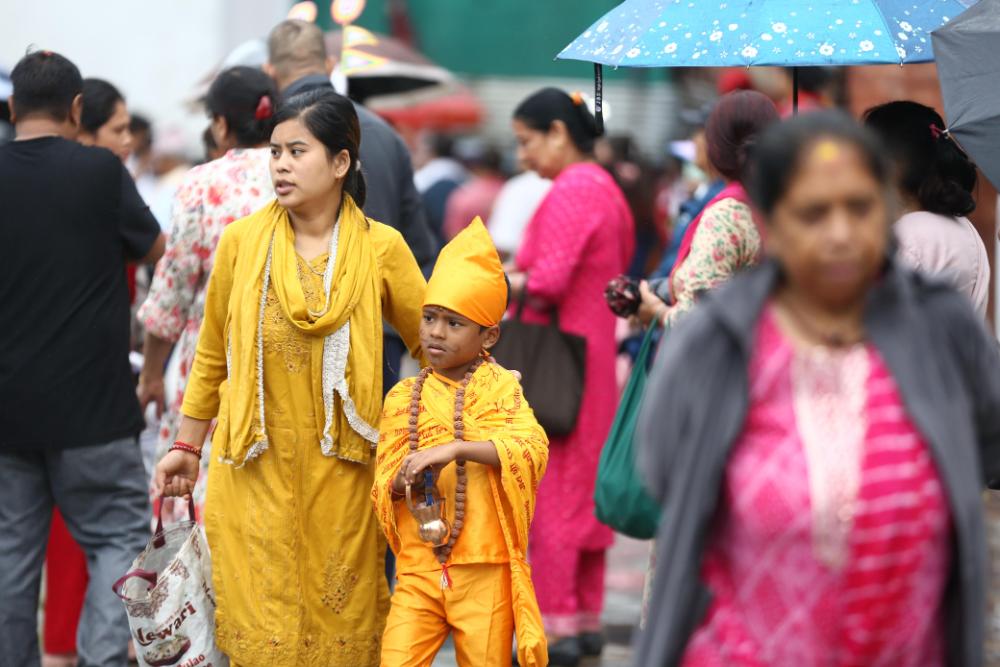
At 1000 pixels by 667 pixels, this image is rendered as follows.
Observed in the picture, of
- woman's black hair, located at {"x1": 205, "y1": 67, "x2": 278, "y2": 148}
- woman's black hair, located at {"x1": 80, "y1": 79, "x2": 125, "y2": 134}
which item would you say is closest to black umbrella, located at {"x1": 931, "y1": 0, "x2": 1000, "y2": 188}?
woman's black hair, located at {"x1": 205, "y1": 67, "x2": 278, "y2": 148}

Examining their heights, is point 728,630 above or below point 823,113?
below

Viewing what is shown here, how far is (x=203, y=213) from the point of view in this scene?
545 centimetres

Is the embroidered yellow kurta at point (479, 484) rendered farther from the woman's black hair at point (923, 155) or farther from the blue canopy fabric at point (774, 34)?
the woman's black hair at point (923, 155)

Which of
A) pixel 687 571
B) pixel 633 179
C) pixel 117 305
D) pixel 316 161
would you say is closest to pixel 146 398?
pixel 117 305

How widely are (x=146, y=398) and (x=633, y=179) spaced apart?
709 cm

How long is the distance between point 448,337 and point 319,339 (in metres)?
0.36

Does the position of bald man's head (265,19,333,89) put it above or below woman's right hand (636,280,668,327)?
above

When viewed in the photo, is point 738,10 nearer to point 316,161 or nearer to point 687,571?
point 316,161

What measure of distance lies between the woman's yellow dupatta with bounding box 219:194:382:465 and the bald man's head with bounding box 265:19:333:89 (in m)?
1.81

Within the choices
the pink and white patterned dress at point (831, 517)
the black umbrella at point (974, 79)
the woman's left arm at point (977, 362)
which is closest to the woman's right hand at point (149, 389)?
the black umbrella at point (974, 79)

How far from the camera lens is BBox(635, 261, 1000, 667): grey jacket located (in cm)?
286

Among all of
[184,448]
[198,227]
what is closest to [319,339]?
[184,448]

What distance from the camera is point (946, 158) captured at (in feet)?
15.7

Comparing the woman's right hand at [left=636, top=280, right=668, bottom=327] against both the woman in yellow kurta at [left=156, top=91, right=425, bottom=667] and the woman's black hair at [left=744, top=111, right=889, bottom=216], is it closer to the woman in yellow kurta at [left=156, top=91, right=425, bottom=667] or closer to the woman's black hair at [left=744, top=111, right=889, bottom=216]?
the woman in yellow kurta at [left=156, top=91, right=425, bottom=667]
